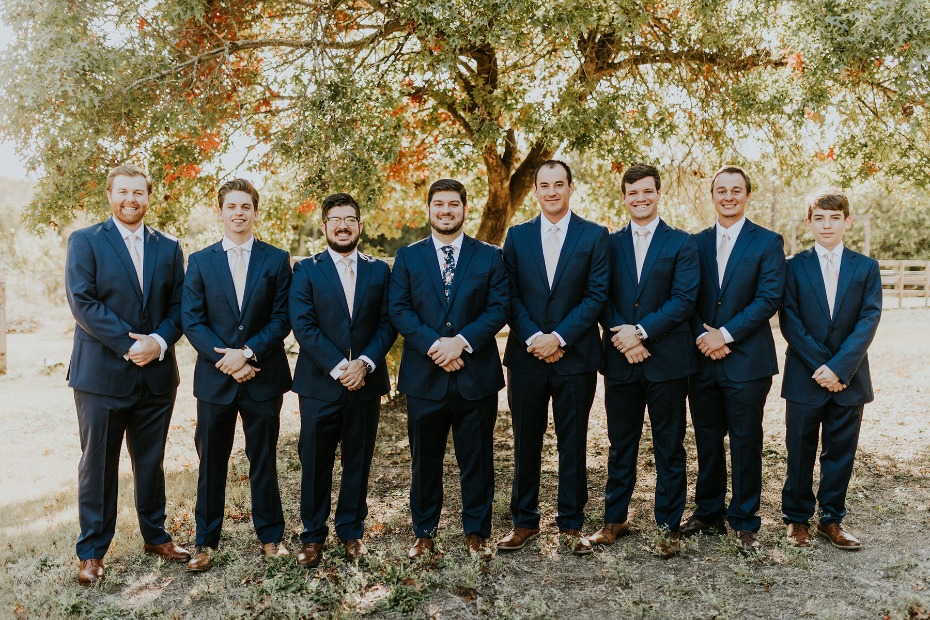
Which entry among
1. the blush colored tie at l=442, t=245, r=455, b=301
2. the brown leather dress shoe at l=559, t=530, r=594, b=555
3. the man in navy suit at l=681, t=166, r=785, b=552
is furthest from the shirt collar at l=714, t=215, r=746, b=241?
the brown leather dress shoe at l=559, t=530, r=594, b=555

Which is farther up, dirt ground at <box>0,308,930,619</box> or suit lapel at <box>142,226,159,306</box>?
suit lapel at <box>142,226,159,306</box>

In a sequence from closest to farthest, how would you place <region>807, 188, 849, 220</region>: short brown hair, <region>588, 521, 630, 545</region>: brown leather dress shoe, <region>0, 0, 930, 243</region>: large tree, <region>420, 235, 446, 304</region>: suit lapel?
<region>420, 235, 446, 304</region>: suit lapel < <region>807, 188, 849, 220</region>: short brown hair < <region>588, 521, 630, 545</region>: brown leather dress shoe < <region>0, 0, 930, 243</region>: large tree

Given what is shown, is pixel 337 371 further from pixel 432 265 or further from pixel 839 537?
pixel 839 537

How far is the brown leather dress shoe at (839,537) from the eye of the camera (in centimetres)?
460

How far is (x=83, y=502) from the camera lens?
4.39 metres

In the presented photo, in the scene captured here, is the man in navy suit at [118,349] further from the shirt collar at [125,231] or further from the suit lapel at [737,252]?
the suit lapel at [737,252]

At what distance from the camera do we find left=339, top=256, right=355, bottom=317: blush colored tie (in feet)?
14.8

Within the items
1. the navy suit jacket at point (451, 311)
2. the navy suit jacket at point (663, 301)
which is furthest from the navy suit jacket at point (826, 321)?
the navy suit jacket at point (451, 311)

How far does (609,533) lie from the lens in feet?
15.6

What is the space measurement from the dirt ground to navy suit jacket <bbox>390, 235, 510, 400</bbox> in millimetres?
1090

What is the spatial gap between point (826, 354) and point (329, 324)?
10.3ft

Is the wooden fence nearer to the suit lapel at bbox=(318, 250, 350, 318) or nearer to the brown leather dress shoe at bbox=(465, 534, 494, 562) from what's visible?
the brown leather dress shoe at bbox=(465, 534, 494, 562)

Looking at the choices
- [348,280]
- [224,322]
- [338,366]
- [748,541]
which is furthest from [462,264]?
[748,541]

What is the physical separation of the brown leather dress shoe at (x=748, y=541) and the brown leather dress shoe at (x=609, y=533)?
0.72 metres
